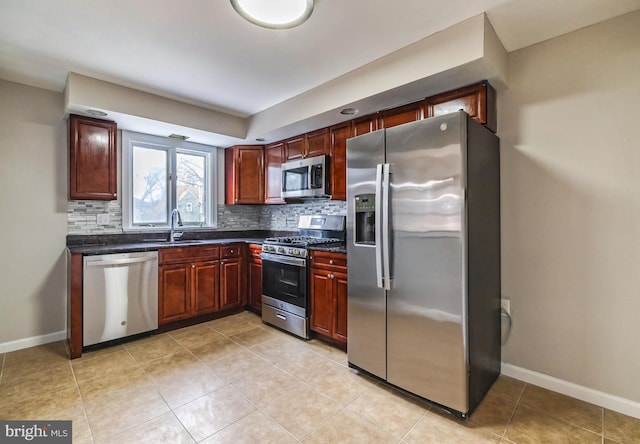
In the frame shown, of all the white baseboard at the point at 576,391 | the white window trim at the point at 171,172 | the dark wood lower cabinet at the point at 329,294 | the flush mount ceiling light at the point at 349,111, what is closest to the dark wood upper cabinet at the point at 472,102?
the flush mount ceiling light at the point at 349,111

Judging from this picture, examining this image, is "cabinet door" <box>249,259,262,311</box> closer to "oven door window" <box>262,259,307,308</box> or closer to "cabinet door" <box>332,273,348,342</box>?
"oven door window" <box>262,259,307,308</box>

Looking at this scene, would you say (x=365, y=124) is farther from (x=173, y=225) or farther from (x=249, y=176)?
(x=173, y=225)

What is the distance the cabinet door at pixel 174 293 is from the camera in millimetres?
3279

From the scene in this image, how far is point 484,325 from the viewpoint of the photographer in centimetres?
212

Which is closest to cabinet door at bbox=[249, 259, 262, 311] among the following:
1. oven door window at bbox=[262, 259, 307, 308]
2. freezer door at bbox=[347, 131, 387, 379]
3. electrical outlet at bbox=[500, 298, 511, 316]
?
oven door window at bbox=[262, 259, 307, 308]

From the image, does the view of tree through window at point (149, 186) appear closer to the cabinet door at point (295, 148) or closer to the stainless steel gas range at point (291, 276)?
the stainless steel gas range at point (291, 276)

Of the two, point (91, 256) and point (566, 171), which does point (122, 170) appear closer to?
point (91, 256)

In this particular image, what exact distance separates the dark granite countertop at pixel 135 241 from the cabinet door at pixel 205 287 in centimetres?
28

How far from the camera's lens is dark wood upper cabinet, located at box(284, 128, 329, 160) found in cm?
344

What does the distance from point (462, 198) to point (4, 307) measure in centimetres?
412

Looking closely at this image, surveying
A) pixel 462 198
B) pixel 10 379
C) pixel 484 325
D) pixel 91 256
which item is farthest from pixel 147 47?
pixel 484 325

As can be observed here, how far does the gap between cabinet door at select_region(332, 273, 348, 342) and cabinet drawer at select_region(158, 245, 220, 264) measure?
1654 millimetres

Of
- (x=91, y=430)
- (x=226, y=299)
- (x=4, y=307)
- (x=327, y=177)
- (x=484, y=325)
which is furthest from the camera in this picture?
(x=226, y=299)

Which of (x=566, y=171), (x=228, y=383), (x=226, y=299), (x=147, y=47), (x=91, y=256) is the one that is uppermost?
(x=147, y=47)
